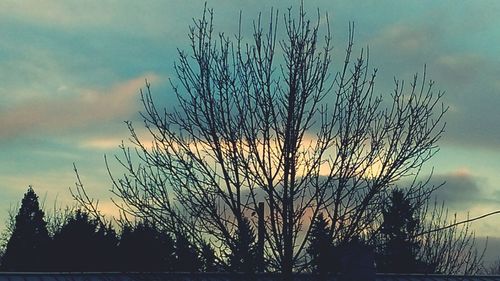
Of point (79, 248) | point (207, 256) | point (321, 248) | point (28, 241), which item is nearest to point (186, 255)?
point (207, 256)

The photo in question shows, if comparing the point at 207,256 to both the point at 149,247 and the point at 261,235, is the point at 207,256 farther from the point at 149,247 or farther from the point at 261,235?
the point at 149,247

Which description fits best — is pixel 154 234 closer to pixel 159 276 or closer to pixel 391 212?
pixel 159 276

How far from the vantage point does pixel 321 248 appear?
435 inches

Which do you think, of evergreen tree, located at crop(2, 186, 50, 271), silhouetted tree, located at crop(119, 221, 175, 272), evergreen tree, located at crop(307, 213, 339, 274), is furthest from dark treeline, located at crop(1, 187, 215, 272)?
evergreen tree, located at crop(307, 213, 339, 274)

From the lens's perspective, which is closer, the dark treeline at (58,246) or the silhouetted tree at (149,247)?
the silhouetted tree at (149,247)

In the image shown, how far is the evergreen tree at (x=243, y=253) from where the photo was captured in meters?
11.1

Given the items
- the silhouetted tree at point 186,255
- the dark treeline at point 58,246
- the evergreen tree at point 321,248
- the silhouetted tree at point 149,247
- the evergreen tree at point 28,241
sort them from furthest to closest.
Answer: the evergreen tree at point 28,241 < the dark treeline at point 58,246 < the silhouetted tree at point 149,247 < the silhouetted tree at point 186,255 < the evergreen tree at point 321,248

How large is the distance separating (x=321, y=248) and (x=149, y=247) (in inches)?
117

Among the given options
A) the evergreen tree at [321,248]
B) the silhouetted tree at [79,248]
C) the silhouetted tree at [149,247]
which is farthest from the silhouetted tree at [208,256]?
the silhouetted tree at [79,248]

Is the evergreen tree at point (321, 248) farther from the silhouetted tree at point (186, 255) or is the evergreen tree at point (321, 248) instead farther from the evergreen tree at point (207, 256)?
the silhouetted tree at point (186, 255)

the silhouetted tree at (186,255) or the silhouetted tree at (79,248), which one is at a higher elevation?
the silhouetted tree at (79,248)

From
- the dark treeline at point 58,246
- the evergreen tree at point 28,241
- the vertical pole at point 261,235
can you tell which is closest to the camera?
the vertical pole at point 261,235

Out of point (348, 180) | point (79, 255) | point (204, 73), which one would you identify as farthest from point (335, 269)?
point (79, 255)

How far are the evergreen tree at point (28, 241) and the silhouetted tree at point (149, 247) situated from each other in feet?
118
